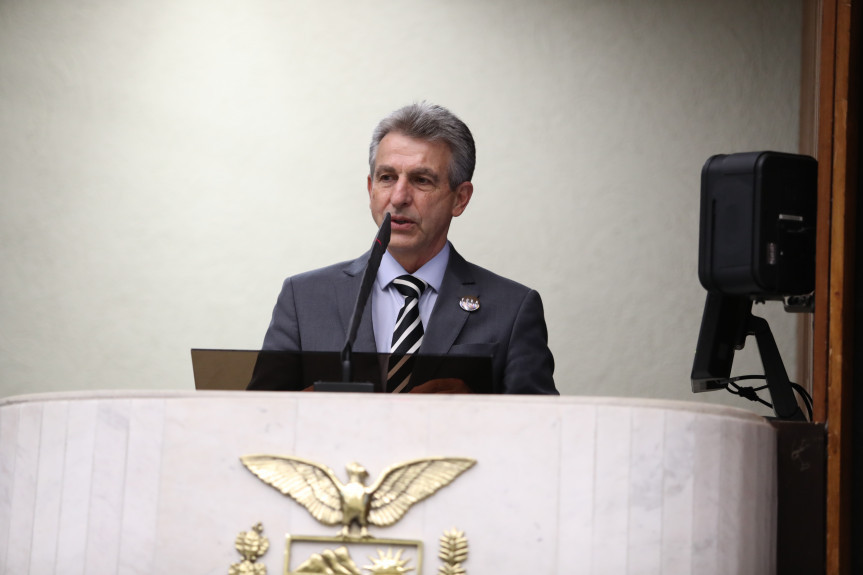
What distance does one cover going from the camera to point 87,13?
4.34 m

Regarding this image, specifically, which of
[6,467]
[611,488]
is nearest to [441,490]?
[611,488]

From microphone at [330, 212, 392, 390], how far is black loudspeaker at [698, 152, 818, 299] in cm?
61

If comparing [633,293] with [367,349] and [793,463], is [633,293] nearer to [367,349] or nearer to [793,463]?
[367,349]

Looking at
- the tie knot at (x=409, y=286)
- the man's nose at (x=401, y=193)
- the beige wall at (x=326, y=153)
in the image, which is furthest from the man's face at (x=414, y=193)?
the beige wall at (x=326, y=153)

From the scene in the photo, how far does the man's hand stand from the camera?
1.91m

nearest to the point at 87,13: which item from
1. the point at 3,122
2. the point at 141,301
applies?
the point at 3,122

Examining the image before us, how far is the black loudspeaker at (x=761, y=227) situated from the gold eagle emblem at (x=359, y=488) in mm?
784

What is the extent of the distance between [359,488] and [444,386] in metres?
0.31

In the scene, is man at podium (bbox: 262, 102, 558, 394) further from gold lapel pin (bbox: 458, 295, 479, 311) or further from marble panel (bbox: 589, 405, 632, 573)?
marble panel (bbox: 589, 405, 632, 573)

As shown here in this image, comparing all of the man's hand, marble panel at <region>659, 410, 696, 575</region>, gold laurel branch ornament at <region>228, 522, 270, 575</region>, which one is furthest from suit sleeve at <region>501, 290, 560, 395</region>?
gold laurel branch ornament at <region>228, 522, 270, 575</region>

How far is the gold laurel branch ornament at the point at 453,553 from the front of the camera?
5.36 ft

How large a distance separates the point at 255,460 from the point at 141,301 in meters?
2.57

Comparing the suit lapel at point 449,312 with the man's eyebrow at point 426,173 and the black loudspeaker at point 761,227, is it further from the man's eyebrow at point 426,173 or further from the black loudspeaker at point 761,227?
the black loudspeaker at point 761,227

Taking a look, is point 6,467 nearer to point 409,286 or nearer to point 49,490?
point 49,490
